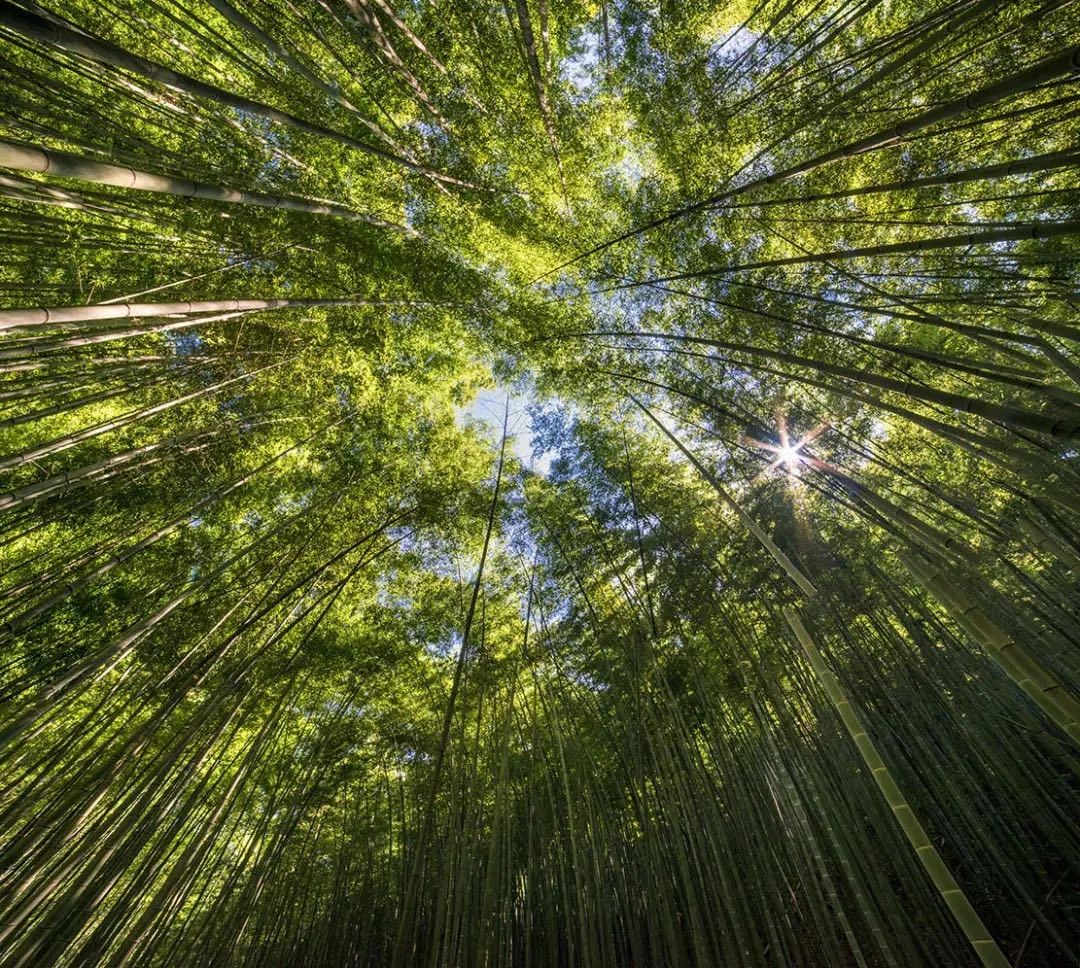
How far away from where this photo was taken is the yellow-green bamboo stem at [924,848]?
987 millimetres

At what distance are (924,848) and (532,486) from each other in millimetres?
4618

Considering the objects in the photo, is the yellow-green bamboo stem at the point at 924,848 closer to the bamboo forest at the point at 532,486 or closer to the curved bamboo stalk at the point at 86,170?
the bamboo forest at the point at 532,486

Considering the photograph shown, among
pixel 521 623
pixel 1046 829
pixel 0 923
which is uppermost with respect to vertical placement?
pixel 0 923

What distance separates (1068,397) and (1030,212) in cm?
395

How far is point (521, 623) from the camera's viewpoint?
5301mm

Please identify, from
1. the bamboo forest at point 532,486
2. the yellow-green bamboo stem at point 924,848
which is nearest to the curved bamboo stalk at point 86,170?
the bamboo forest at point 532,486

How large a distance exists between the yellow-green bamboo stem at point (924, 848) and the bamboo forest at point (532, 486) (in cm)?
8

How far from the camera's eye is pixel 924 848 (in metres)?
1.16

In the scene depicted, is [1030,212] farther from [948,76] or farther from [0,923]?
[0,923]

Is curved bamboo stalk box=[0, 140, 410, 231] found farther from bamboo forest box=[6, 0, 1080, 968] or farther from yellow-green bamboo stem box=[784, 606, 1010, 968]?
yellow-green bamboo stem box=[784, 606, 1010, 968]

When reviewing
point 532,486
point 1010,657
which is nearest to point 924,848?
point 1010,657

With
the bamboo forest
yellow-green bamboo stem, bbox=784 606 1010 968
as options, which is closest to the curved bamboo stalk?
the bamboo forest

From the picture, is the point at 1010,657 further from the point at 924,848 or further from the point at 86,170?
the point at 86,170

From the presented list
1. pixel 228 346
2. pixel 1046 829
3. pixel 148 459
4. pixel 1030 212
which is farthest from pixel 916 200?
pixel 148 459
